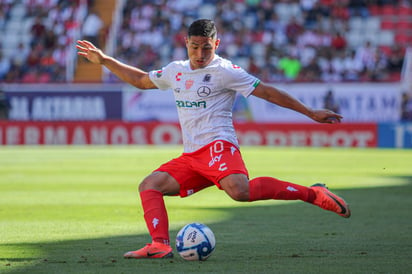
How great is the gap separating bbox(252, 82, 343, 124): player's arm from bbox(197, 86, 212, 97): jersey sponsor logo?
1.38 feet


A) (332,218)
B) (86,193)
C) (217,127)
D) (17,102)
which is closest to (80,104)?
(17,102)

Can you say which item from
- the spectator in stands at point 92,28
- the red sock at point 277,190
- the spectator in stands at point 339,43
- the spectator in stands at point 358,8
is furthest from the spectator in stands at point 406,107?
the red sock at point 277,190

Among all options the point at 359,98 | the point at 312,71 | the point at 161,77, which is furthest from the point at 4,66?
the point at 161,77

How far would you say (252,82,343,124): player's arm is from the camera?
737 centimetres

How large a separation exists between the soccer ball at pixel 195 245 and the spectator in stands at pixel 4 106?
2441 cm

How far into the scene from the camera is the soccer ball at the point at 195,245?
7.25m

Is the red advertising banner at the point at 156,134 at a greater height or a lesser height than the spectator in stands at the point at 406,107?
lesser

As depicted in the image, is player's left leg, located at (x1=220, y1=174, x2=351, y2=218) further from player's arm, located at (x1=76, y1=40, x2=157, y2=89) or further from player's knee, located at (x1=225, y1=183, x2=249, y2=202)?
player's arm, located at (x1=76, y1=40, x2=157, y2=89)

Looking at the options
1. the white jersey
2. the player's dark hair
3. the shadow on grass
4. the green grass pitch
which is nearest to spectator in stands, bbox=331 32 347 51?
the green grass pitch

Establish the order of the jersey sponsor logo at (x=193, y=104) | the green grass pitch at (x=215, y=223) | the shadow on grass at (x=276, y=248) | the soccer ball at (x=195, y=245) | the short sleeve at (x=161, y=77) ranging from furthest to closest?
the short sleeve at (x=161, y=77) → the jersey sponsor logo at (x=193, y=104) → the soccer ball at (x=195, y=245) → the green grass pitch at (x=215, y=223) → the shadow on grass at (x=276, y=248)

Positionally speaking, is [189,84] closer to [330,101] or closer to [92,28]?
[330,101]

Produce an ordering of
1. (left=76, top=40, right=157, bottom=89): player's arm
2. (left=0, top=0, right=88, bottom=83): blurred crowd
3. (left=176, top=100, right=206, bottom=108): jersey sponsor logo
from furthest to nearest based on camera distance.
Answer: (left=0, top=0, right=88, bottom=83): blurred crowd
(left=76, top=40, right=157, bottom=89): player's arm
(left=176, top=100, right=206, bottom=108): jersey sponsor logo

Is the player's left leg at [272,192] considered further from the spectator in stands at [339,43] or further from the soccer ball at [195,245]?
the spectator in stands at [339,43]

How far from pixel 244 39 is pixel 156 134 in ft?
17.1
